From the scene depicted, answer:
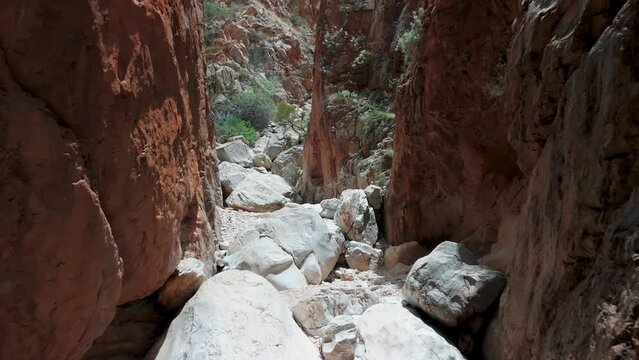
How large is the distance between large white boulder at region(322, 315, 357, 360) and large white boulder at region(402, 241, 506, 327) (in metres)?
0.59

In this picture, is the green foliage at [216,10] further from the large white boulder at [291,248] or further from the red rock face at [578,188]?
the red rock face at [578,188]

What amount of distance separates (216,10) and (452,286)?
1784 centimetres

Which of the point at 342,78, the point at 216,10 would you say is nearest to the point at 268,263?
the point at 342,78

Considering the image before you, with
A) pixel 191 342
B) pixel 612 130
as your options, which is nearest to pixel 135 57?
pixel 191 342

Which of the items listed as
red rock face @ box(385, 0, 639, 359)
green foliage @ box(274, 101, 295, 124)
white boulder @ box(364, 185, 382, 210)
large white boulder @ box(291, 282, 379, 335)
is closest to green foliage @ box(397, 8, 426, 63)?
red rock face @ box(385, 0, 639, 359)

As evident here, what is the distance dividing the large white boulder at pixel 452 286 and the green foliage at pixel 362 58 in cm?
642

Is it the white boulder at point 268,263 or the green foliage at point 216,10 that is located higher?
the green foliage at point 216,10

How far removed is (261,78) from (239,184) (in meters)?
11.0

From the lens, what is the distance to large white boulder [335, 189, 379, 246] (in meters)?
5.70

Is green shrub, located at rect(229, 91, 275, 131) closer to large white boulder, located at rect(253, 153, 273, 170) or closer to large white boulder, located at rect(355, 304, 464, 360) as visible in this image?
large white boulder, located at rect(253, 153, 273, 170)

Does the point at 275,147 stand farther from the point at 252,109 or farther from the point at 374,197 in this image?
the point at 374,197

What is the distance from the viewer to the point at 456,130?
4480mm

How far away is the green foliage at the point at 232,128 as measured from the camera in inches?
565

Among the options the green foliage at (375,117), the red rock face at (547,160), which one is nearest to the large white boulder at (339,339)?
the red rock face at (547,160)
